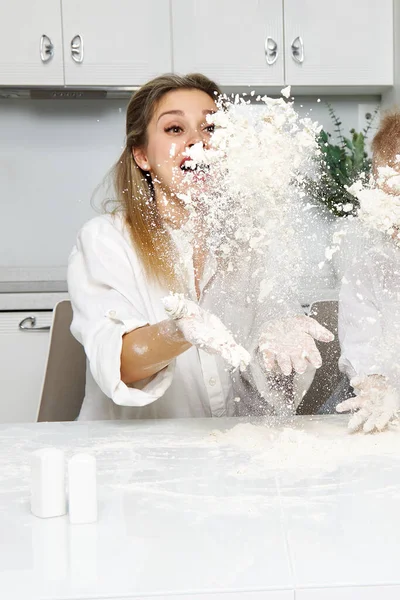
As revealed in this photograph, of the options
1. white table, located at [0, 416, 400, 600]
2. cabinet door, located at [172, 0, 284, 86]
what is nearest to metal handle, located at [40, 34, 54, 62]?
cabinet door, located at [172, 0, 284, 86]

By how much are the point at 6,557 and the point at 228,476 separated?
335 mm

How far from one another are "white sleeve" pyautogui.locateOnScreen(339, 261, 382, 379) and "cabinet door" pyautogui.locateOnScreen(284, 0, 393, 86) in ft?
5.01

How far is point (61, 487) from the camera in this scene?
0.84 metres

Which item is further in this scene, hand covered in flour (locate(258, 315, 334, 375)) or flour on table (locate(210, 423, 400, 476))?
hand covered in flour (locate(258, 315, 334, 375))

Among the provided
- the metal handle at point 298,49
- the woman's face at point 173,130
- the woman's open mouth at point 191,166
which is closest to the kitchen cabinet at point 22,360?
the woman's face at point 173,130

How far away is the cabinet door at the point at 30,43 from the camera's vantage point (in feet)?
9.44

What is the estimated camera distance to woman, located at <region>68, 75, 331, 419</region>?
1316mm

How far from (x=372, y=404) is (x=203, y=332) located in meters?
0.34

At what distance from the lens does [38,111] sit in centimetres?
322

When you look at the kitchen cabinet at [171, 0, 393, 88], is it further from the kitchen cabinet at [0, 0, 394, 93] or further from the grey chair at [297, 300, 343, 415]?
the grey chair at [297, 300, 343, 415]

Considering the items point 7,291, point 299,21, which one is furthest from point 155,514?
point 299,21

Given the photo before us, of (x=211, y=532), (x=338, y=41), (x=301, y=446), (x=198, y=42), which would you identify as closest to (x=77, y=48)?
(x=198, y=42)

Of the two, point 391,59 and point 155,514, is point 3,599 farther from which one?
point 391,59

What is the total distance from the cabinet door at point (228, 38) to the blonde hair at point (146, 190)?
1324 mm
